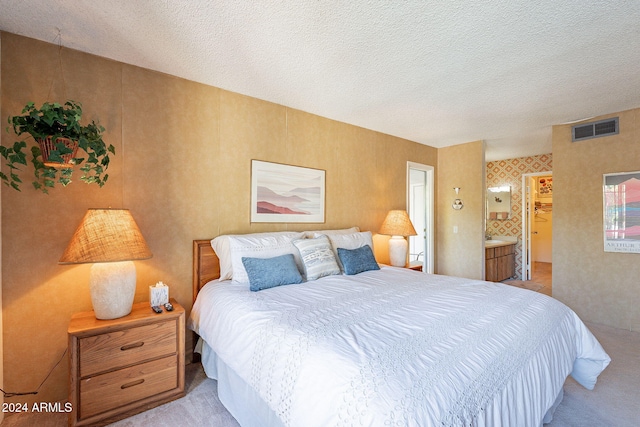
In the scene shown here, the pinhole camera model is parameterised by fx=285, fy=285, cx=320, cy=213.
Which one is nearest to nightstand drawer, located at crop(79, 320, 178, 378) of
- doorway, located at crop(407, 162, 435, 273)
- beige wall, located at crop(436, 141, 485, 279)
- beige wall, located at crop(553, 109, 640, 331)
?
doorway, located at crop(407, 162, 435, 273)

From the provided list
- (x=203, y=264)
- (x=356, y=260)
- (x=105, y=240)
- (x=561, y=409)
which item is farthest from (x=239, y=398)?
(x=561, y=409)

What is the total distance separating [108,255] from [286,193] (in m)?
1.74

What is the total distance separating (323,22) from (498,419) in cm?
225

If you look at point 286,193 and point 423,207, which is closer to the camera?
point 286,193

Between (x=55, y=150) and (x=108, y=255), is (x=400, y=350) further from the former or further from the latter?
(x=55, y=150)

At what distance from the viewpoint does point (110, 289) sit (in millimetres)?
1870

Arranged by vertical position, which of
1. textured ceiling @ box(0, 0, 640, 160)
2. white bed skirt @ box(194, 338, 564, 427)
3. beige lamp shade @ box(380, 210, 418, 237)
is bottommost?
white bed skirt @ box(194, 338, 564, 427)

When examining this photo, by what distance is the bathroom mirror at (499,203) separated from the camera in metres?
5.90

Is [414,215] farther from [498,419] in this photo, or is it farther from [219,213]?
[498,419]

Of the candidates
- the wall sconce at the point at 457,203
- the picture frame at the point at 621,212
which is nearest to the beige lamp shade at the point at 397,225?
the wall sconce at the point at 457,203

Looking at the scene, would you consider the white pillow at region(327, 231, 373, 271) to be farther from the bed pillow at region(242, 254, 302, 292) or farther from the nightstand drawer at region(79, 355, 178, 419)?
the nightstand drawer at region(79, 355, 178, 419)

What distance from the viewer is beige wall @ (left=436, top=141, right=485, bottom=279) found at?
177 inches

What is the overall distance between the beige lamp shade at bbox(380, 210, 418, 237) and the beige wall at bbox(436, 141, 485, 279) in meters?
1.38

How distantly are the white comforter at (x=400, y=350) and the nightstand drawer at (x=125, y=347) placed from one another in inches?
10.3
